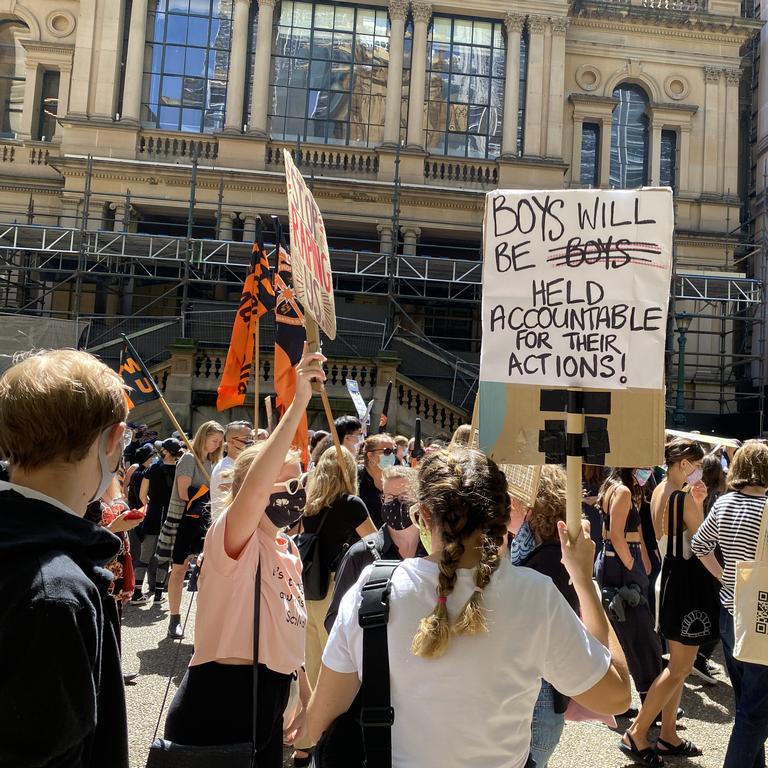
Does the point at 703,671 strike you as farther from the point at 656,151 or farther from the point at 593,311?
the point at 656,151

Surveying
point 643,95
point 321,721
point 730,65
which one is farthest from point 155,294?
point 321,721

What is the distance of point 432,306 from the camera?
2589 cm

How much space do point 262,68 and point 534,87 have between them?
8860 millimetres

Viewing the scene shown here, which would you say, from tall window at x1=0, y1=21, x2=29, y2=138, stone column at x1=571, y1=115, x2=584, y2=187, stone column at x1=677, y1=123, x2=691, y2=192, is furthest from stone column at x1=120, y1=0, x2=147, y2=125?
stone column at x1=677, y1=123, x2=691, y2=192

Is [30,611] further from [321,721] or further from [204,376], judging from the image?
[204,376]

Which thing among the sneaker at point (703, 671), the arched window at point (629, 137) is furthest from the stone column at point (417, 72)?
the sneaker at point (703, 671)

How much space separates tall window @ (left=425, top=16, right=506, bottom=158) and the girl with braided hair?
25.1 m

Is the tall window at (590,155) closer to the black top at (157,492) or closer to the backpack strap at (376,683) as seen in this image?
the black top at (157,492)

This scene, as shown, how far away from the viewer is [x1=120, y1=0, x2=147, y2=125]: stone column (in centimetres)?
2447

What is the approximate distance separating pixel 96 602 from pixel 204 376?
17.4 m

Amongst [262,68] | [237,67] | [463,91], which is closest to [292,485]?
[262,68]

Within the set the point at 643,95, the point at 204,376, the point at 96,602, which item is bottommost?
the point at 96,602

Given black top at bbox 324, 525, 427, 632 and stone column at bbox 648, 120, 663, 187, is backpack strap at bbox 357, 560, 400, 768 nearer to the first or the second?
black top at bbox 324, 525, 427, 632

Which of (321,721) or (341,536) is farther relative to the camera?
(341,536)
